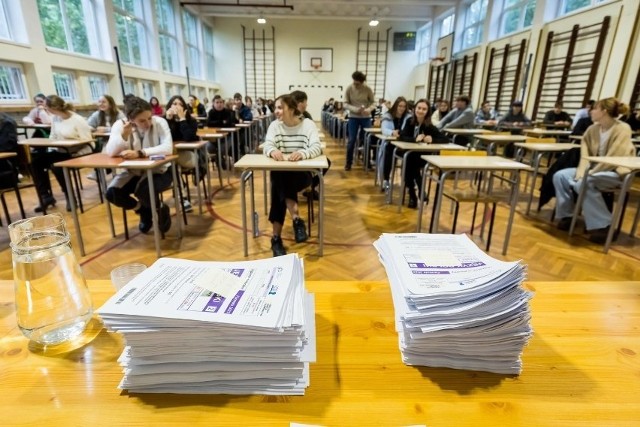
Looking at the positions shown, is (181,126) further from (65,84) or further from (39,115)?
(65,84)

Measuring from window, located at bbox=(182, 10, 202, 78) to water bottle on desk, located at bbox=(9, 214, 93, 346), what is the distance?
13.0 meters

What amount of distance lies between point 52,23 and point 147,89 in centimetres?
351

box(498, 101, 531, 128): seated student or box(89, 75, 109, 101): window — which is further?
box(89, 75, 109, 101): window

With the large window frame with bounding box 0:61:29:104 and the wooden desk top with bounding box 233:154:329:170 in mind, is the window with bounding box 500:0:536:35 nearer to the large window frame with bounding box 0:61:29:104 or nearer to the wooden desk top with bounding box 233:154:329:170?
the wooden desk top with bounding box 233:154:329:170

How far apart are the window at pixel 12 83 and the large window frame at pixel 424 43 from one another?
13294 millimetres

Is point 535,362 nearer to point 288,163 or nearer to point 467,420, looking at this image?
point 467,420

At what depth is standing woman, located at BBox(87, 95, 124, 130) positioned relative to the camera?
452 centimetres

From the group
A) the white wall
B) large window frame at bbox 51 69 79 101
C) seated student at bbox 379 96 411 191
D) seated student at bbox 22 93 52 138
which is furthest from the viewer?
the white wall

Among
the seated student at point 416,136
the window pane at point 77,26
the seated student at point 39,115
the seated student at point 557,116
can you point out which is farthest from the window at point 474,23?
the seated student at point 39,115

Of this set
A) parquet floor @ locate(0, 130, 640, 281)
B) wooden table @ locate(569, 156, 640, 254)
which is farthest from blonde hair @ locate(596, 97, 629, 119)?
parquet floor @ locate(0, 130, 640, 281)

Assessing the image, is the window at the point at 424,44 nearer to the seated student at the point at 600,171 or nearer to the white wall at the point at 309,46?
the white wall at the point at 309,46

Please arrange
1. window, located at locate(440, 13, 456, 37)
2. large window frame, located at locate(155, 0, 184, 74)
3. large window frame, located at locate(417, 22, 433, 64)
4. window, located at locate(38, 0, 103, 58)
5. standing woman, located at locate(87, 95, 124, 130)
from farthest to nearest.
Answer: large window frame, located at locate(417, 22, 433, 64), window, located at locate(440, 13, 456, 37), large window frame, located at locate(155, 0, 184, 74), window, located at locate(38, 0, 103, 58), standing woman, located at locate(87, 95, 124, 130)

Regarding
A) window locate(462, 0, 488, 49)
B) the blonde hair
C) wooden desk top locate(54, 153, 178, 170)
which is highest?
window locate(462, 0, 488, 49)

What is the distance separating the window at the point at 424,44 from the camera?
1416 cm
